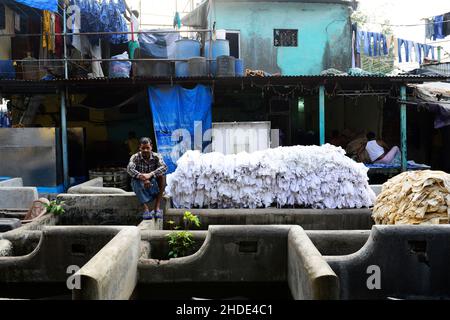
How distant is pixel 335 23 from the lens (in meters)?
15.8

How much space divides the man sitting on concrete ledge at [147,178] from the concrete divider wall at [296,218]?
706mm

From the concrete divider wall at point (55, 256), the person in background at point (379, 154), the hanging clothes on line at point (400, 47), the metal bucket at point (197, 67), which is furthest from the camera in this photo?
the hanging clothes on line at point (400, 47)

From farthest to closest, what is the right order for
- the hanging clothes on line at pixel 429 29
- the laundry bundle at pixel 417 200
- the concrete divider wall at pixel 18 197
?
the hanging clothes on line at pixel 429 29, the concrete divider wall at pixel 18 197, the laundry bundle at pixel 417 200

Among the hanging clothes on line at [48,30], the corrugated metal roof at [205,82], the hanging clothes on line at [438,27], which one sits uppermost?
the hanging clothes on line at [438,27]

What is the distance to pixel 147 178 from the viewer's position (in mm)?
6785

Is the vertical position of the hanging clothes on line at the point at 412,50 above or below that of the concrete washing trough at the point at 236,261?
above

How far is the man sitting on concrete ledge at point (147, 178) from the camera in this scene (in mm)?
6827

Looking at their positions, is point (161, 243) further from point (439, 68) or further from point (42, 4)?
point (439, 68)

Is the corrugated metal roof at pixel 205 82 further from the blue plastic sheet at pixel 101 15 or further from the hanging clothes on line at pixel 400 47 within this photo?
the hanging clothes on line at pixel 400 47

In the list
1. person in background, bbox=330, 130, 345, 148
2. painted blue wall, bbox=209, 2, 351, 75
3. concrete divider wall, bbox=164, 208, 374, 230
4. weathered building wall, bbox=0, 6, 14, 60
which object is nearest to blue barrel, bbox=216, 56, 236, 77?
painted blue wall, bbox=209, 2, 351, 75

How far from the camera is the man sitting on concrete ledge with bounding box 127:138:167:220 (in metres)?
6.83

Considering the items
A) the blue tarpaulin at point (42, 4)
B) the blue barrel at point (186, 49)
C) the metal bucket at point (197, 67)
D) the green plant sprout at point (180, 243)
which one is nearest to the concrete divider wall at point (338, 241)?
the green plant sprout at point (180, 243)

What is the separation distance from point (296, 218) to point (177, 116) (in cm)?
589
